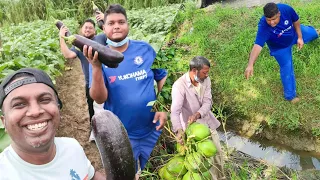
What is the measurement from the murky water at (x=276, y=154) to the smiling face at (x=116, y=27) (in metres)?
2.92

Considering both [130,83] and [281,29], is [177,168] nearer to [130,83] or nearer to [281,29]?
[130,83]

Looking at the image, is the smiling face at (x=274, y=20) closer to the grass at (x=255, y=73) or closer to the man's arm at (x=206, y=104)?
the grass at (x=255, y=73)

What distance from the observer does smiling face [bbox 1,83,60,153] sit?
5.30ft

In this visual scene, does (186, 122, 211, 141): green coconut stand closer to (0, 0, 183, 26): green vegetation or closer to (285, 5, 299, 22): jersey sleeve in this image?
(285, 5, 299, 22): jersey sleeve

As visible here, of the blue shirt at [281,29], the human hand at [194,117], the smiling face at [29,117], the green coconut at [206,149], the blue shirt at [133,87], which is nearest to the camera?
the smiling face at [29,117]

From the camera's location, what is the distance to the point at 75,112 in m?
6.29

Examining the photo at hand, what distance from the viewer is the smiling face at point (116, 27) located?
308 cm

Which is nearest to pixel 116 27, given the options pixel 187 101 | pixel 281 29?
pixel 187 101

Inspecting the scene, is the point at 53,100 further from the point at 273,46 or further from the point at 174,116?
the point at 273,46

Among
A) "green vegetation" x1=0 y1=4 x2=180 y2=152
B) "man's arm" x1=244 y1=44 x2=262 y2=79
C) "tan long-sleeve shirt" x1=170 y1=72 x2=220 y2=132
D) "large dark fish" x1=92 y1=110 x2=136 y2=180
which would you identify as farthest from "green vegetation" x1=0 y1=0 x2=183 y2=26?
"large dark fish" x1=92 y1=110 x2=136 y2=180

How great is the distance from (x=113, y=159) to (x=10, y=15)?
14.9 meters

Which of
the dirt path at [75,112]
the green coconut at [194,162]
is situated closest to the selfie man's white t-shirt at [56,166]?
the green coconut at [194,162]

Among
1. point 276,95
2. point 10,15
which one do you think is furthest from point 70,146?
point 10,15

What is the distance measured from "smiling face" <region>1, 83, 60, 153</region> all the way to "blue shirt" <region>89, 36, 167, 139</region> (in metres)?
1.31
